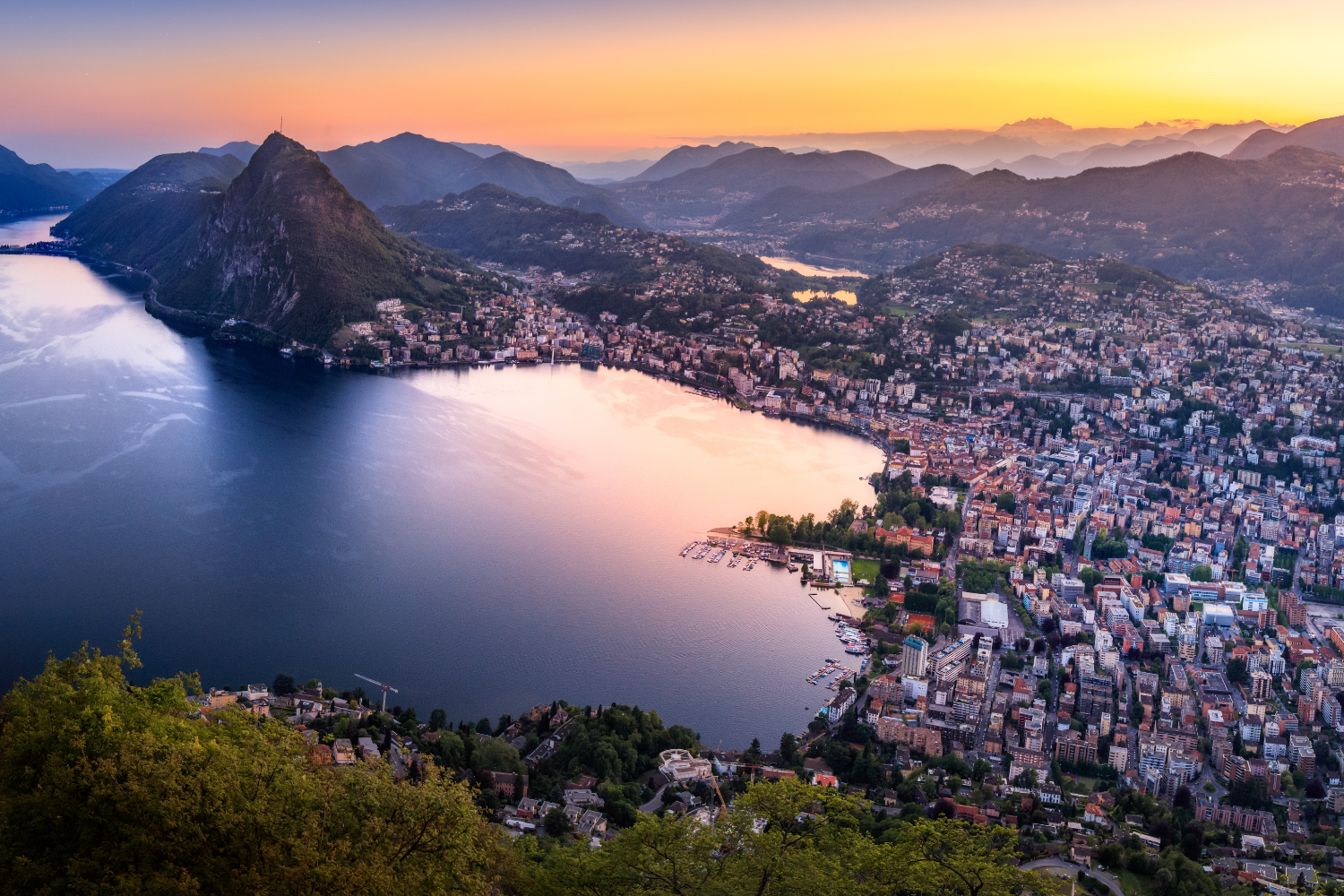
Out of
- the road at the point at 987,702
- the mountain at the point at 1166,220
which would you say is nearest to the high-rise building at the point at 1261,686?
the road at the point at 987,702

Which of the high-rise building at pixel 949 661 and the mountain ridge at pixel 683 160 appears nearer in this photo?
the high-rise building at pixel 949 661

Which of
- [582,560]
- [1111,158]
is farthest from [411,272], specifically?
[1111,158]

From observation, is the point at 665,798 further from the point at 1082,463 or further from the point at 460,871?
the point at 1082,463

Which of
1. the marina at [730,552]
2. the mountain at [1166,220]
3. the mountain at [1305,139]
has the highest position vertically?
the mountain at [1305,139]

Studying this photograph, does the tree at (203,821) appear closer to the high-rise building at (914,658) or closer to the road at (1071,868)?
the road at (1071,868)

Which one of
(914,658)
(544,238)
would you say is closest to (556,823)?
(914,658)

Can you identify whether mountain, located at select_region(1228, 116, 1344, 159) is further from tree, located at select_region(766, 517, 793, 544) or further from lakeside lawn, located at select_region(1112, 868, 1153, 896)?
lakeside lawn, located at select_region(1112, 868, 1153, 896)
